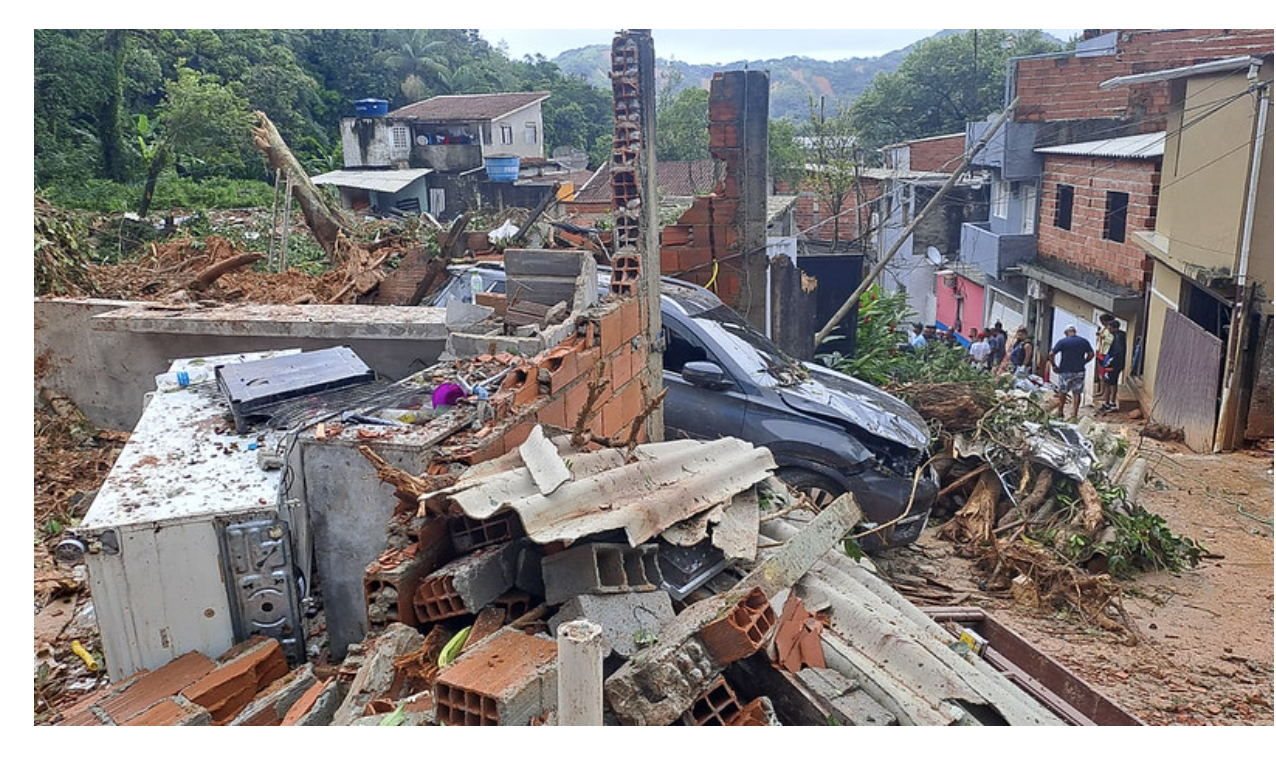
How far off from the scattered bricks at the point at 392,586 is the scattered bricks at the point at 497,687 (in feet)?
1.65

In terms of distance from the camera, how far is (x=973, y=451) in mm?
7547

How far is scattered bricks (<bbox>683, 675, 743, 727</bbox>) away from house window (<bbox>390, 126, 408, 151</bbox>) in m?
30.2

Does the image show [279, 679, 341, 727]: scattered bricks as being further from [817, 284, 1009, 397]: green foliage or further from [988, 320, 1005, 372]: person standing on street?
[988, 320, 1005, 372]: person standing on street

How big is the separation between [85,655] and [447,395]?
7.31 feet

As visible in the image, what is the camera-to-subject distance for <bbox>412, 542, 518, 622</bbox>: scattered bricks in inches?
144

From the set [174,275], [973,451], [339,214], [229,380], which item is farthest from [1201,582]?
[339,214]

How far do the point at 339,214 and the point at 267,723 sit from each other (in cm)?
1016

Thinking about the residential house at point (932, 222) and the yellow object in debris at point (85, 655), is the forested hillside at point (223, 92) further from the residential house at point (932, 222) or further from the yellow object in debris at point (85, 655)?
the yellow object in debris at point (85, 655)

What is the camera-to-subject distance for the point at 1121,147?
53.1 feet

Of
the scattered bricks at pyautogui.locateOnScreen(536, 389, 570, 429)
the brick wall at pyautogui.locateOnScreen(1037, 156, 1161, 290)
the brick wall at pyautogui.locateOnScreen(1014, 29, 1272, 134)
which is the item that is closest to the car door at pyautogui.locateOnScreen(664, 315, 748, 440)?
the scattered bricks at pyautogui.locateOnScreen(536, 389, 570, 429)

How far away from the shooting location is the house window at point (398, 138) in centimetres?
3111

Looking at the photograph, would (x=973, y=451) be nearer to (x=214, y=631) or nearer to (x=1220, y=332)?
(x=214, y=631)

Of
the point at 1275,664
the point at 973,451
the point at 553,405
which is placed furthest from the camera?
the point at 973,451

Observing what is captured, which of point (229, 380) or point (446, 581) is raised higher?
point (229, 380)
